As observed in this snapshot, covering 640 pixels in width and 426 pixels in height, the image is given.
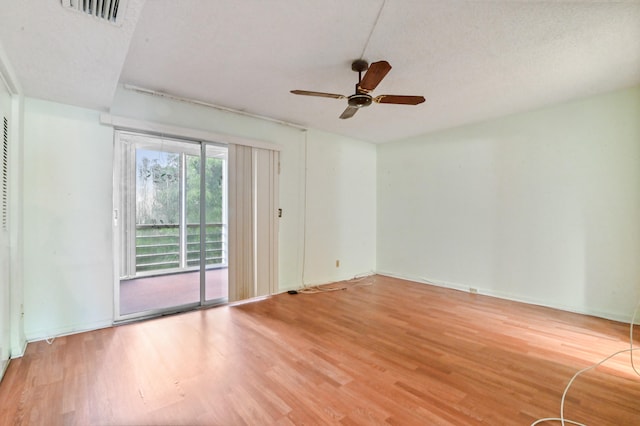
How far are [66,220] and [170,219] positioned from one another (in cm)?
110

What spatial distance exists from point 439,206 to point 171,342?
4.29 meters

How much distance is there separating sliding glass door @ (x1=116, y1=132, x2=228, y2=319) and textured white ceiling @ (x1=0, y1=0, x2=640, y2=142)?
0.72 m

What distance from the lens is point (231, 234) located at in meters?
3.79

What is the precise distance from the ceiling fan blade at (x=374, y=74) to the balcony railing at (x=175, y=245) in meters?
2.67

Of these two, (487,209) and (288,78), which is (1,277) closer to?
(288,78)

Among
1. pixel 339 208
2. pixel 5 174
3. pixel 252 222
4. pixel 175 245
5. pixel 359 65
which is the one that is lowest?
pixel 175 245

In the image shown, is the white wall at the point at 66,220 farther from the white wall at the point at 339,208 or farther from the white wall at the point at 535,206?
the white wall at the point at 535,206

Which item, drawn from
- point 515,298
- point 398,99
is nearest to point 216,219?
point 398,99

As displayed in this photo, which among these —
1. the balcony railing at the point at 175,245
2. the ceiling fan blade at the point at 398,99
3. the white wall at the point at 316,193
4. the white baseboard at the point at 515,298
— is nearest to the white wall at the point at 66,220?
the balcony railing at the point at 175,245

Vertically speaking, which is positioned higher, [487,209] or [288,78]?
[288,78]

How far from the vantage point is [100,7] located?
4.96ft

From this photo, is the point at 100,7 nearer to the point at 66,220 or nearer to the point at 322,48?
the point at 322,48

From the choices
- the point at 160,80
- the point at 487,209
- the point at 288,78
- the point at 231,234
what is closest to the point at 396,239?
the point at 487,209

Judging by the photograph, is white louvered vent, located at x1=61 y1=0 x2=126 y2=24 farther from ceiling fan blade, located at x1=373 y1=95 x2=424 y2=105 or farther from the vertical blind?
the vertical blind
